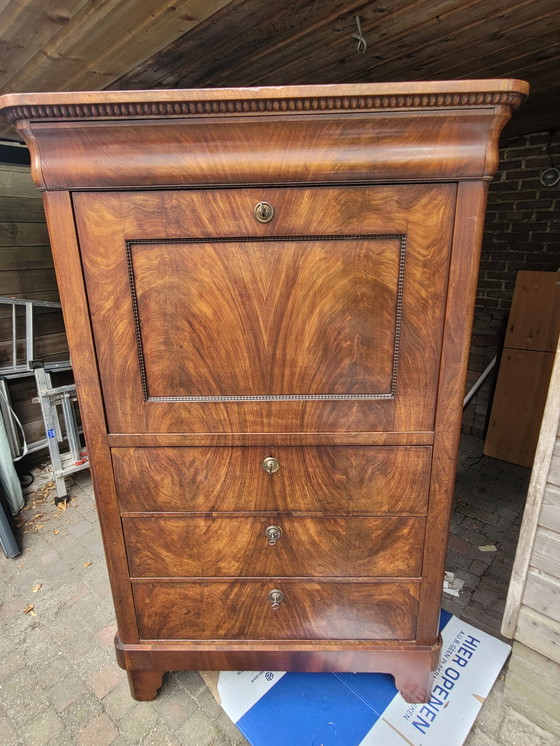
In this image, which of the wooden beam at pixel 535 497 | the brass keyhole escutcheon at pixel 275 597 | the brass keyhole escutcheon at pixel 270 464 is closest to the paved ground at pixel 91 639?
the wooden beam at pixel 535 497

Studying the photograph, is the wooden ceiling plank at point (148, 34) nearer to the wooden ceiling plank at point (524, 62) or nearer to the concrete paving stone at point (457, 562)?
the wooden ceiling plank at point (524, 62)

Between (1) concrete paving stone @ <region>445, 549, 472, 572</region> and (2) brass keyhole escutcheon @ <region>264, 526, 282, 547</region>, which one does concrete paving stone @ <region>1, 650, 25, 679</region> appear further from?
(1) concrete paving stone @ <region>445, 549, 472, 572</region>

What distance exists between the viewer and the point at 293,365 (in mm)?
986

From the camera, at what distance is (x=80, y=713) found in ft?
4.57

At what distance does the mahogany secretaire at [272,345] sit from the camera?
2.69ft

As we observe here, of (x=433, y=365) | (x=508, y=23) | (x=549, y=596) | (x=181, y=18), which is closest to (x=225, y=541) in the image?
(x=433, y=365)

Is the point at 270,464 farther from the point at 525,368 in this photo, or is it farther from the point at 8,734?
the point at 525,368

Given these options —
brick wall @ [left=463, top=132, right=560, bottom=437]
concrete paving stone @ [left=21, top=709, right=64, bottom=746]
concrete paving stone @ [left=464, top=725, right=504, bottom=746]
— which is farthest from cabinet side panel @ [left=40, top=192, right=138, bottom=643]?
brick wall @ [left=463, top=132, right=560, bottom=437]

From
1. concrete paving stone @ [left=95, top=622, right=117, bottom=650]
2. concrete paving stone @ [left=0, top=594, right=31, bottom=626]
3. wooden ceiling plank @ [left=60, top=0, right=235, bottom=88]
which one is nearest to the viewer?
wooden ceiling plank @ [left=60, top=0, right=235, bottom=88]

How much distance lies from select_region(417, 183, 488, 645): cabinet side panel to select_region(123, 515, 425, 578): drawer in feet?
0.17

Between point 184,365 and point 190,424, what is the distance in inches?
6.1

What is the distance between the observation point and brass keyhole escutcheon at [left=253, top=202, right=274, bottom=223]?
0.87 metres

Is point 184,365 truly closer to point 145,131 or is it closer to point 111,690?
point 145,131

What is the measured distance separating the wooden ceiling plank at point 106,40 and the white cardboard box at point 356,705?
2046 millimetres
